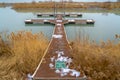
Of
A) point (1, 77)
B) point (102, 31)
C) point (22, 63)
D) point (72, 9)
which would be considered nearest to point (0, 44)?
point (22, 63)

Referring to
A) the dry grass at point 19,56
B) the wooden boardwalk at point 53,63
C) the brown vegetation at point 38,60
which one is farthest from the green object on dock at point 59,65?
the dry grass at point 19,56

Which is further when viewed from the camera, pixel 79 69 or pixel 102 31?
pixel 102 31

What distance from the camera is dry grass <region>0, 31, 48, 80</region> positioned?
5.29 m

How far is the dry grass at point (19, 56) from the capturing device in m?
5.29

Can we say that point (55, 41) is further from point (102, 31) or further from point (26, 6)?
point (26, 6)

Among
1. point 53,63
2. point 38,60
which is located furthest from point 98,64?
point 38,60

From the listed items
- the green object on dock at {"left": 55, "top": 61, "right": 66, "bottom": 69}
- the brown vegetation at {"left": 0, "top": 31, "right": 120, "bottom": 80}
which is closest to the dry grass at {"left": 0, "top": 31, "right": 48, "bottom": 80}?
the brown vegetation at {"left": 0, "top": 31, "right": 120, "bottom": 80}

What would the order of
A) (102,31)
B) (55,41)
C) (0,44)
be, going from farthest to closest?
(102,31), (55,41), (0,44)

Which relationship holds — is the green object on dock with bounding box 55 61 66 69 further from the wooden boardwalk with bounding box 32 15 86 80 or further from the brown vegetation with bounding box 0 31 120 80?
the brown vegetation with bounding box 0 31 120 80

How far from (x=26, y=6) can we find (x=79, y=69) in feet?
63.7

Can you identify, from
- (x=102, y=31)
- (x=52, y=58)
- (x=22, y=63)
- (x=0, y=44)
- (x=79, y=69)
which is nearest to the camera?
(x=79, y=69)

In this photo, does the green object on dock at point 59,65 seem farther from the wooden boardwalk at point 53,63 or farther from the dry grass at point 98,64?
the dry grass at point 98,64

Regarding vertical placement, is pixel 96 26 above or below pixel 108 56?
below

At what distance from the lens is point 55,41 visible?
8.29 meters
